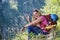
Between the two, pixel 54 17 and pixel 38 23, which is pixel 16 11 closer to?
pixel 38 23

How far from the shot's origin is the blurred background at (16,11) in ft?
8.81

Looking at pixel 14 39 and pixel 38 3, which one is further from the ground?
pixel 38 3

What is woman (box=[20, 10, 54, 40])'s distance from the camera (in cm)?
268

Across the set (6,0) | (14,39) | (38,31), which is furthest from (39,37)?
(6,0)

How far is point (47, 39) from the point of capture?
2668 millimetres

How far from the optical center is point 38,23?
106 inches

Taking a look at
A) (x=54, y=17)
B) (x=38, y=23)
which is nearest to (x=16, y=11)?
(x=38, y=23)

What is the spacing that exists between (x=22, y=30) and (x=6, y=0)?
28cm

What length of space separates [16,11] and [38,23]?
0.21 m

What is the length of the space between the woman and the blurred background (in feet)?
0.13

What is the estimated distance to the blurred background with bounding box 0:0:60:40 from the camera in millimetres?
2686

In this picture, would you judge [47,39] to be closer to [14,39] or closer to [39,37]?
[39,37]

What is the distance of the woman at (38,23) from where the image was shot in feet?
8.80

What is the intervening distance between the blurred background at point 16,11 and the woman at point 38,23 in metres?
0.04
